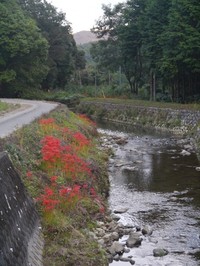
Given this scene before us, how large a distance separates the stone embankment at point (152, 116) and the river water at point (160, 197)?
3.59 meters

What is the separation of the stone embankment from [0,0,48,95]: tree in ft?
29.8

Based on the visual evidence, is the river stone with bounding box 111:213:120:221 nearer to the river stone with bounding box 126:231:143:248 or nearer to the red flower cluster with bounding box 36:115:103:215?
the red flower cluster with bounding box 36:115:103:215

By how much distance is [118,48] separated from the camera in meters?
68.6

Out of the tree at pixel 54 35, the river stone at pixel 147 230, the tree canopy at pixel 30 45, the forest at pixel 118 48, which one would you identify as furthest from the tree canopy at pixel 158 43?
the river stone at pixel 147 230

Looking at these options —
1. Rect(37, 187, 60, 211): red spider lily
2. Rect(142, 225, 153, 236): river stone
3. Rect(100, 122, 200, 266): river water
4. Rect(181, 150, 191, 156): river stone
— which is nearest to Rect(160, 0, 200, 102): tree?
Rect(100, 122, 200, 266): river water

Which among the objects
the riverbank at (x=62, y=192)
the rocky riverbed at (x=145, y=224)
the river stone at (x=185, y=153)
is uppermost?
the riverbank at (x=62, y=192)

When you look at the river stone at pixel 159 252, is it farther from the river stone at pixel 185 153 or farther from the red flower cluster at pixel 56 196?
the river stone at pixel 185 153

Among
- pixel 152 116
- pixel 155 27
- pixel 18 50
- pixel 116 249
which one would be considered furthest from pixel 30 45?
pixel 116 249

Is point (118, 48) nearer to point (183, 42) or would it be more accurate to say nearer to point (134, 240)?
point (183, 42)

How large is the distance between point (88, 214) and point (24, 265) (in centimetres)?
540

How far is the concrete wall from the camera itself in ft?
27.0

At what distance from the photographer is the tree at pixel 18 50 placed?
188 ft

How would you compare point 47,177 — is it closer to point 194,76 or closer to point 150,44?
point 194,76

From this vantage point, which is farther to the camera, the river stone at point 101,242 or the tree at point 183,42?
the tree at point 183,42
